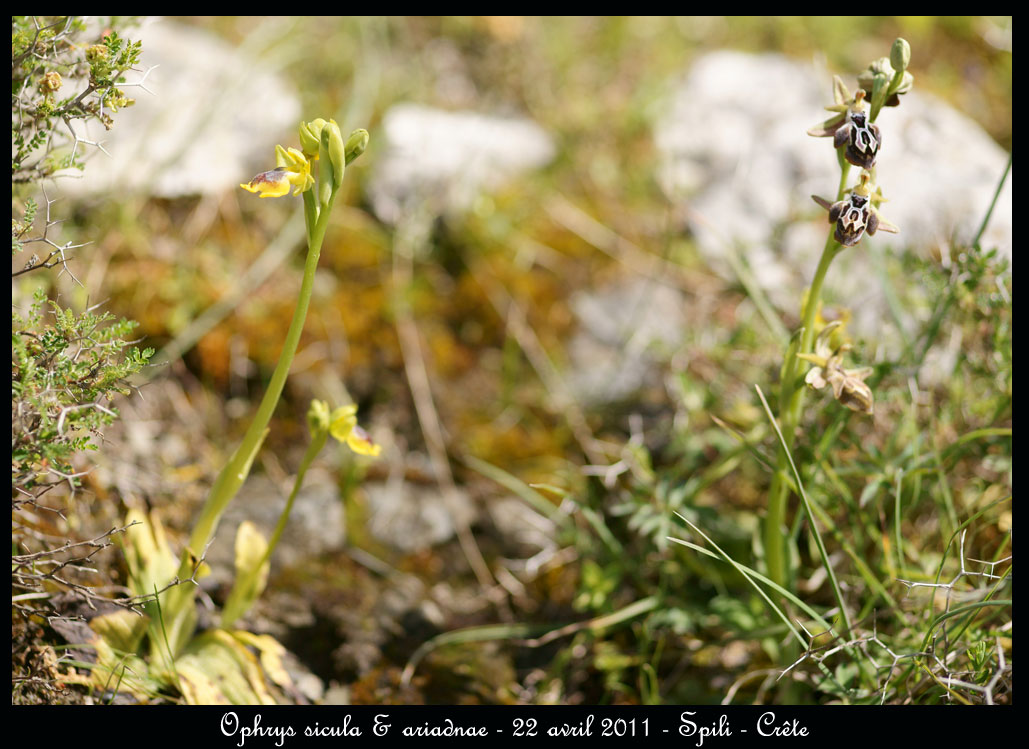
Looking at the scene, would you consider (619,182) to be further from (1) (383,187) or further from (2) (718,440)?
(2) (718,440)

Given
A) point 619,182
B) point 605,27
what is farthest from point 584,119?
point 605,27

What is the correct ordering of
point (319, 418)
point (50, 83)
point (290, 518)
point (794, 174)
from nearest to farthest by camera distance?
point (50, 83) < point (319, 418) < point (290, 518) < point (794, 174)

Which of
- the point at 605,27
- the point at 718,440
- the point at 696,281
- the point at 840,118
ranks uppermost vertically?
the point at 605,27

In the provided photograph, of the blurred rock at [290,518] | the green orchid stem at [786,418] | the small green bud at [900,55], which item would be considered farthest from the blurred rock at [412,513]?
the small green bud at [900,55]

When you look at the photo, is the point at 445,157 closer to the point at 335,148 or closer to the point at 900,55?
the point at 335,148

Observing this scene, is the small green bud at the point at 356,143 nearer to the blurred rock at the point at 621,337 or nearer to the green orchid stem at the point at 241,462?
the green orchid stem at the point at 241,462

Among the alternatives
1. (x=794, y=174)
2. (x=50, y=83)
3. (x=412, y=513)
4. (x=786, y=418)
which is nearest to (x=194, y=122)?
(x=50, y=83)

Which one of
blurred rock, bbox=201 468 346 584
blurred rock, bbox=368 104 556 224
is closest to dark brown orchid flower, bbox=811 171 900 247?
blurred rock, bbox=201 468 346 584
